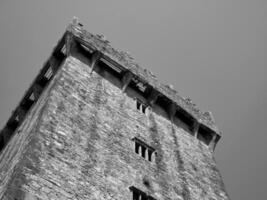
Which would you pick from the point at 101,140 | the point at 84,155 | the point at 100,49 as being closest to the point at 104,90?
the point at 100,49

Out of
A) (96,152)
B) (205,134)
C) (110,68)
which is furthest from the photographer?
(205,134)

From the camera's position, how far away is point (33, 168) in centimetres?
1833

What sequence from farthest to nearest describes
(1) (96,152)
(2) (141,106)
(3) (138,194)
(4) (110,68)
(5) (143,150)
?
(4) (110,68)
(2) (141,106)
(5) (143,150)
(1) (96,152)
(3) (138,194)

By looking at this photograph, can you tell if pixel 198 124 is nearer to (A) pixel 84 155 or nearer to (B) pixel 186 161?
(B) pixel 186 161

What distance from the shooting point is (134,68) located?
2977cm

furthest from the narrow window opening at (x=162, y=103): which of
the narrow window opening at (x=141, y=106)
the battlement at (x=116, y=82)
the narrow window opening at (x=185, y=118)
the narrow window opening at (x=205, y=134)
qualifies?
the narrow window opening at (x=205, y=134)

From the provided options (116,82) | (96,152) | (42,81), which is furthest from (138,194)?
(42,81)

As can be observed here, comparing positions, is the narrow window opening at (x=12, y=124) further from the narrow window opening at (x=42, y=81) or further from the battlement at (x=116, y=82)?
the narrow window opening at (x=42, y=81)

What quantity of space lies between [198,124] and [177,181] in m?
6.89

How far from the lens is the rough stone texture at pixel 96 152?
1870cm

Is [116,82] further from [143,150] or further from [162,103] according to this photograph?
[143,150]

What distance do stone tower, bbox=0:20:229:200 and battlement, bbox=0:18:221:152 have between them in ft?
0.17

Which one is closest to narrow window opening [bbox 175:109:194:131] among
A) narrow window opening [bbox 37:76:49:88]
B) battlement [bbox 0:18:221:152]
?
battlement [bbox 0:18:221:152]

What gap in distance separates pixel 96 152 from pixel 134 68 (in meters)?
8.91
